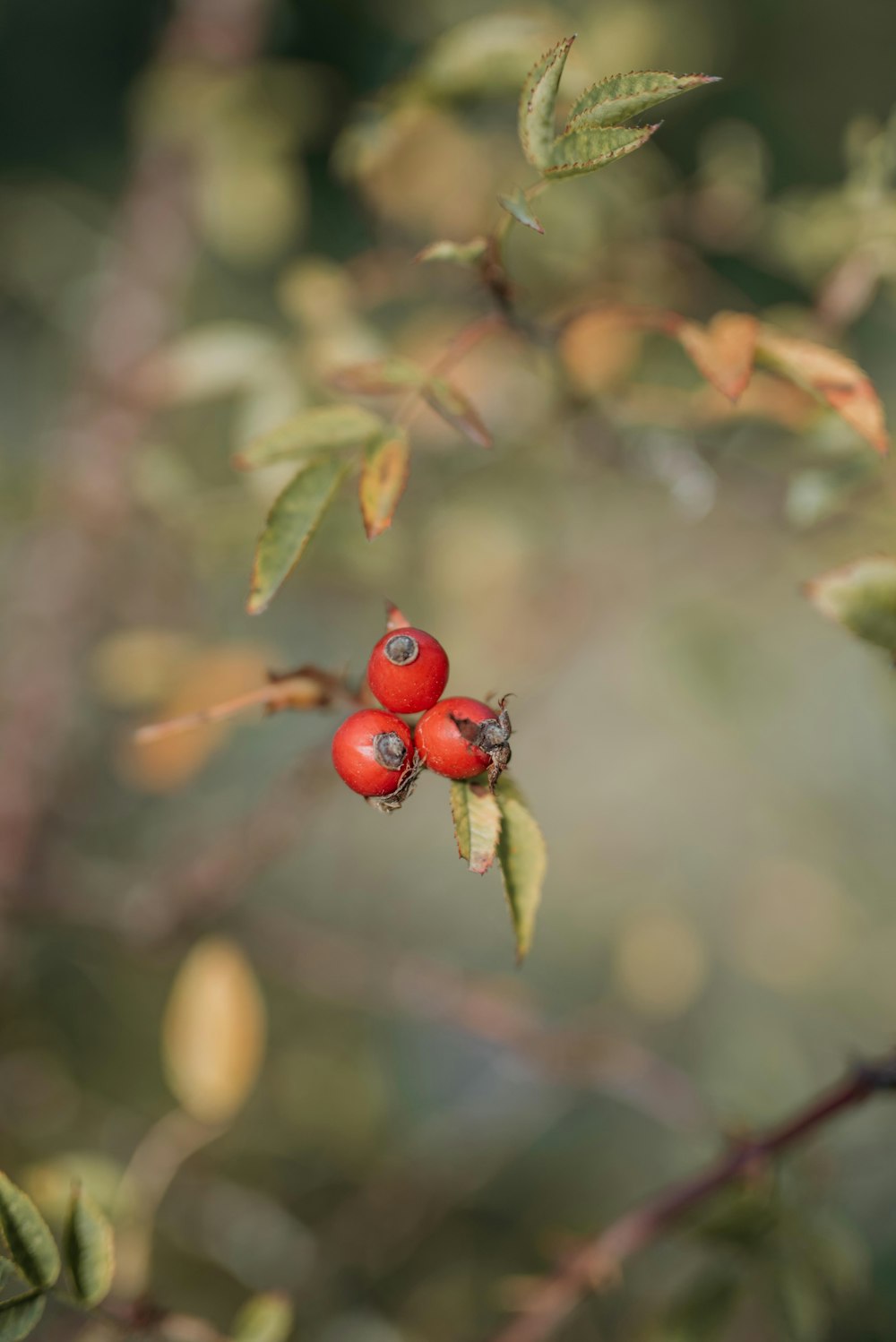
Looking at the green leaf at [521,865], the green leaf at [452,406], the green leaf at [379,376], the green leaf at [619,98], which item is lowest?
the green leaf at [521,865]

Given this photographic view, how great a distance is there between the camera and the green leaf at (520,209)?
0.69 meters

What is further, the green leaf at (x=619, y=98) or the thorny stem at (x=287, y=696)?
the thorny stem at (x=287, y=696)

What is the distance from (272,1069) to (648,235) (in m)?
1.91

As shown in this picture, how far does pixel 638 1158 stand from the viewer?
2.42 m

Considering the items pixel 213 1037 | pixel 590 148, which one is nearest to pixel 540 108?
pixel 590 148

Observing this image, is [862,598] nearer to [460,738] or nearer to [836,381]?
[836,381]

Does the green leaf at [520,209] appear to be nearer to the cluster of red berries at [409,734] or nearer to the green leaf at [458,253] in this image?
the green leaf at [458,253]

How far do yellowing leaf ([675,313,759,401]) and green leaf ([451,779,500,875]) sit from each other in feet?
1.20

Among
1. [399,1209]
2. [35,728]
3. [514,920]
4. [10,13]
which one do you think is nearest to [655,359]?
[514,920]

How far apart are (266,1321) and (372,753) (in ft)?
1.79

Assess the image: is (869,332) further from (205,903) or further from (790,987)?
(205,903)

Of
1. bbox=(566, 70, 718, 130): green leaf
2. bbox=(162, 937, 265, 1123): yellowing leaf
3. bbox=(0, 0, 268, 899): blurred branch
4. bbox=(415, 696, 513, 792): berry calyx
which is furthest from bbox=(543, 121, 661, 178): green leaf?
bbox=(0, 0, 268, 899): blurred branch

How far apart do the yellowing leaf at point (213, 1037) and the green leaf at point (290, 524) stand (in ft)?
2.44

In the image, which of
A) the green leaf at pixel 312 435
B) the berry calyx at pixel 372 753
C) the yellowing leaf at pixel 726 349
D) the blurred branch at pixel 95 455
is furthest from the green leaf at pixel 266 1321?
the blurred branch at pixel 95 455
